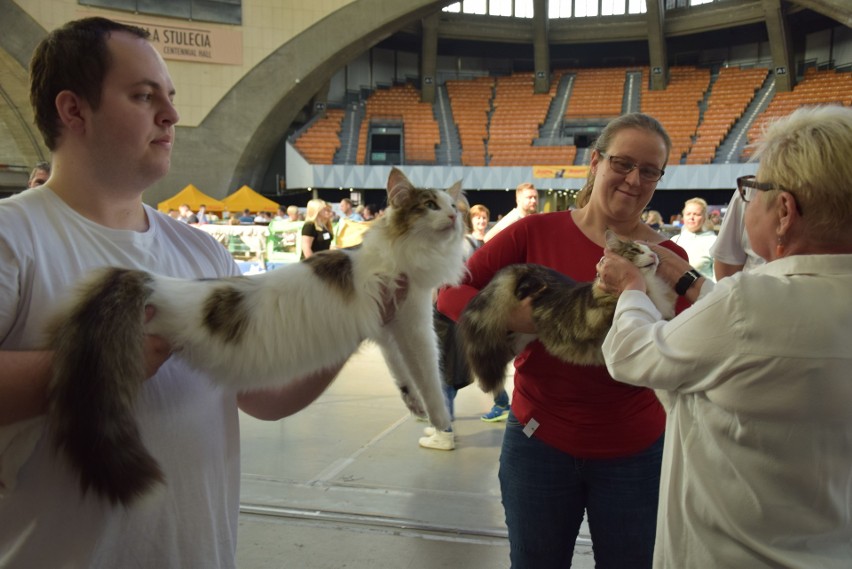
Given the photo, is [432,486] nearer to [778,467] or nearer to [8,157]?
[778,467]

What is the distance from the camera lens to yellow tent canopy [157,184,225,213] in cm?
1560

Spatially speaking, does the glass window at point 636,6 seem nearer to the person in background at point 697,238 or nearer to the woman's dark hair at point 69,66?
the person in background at point 697,238

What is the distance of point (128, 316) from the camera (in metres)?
1.09

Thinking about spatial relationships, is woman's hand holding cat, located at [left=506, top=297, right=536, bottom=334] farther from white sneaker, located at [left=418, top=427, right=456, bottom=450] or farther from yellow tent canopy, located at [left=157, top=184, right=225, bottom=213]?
yellow tent canopy, located at [left=157, top=184, right=225, bottom=213]

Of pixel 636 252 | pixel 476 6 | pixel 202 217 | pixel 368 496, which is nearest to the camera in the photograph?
pixel 636 252

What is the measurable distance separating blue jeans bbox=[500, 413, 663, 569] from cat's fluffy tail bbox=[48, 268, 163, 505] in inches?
38.0

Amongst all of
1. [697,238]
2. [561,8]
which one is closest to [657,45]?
[561,8]

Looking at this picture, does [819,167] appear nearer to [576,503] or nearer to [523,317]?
[523,317]

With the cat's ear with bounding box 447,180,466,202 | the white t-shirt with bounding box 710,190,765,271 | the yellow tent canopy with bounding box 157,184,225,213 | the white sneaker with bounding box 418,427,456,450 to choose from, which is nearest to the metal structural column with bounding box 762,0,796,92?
the yellow tent canopy with bounding box 157,184,225,213

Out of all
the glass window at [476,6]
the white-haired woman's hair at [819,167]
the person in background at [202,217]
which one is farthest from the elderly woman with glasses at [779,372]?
the glass window at [476,6]

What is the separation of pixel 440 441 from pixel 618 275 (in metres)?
2.79

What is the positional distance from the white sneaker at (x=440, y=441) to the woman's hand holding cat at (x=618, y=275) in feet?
8.80

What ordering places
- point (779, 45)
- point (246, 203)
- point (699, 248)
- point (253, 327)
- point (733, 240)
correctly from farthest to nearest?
point (779, 45) → point (246, 203) → point (699, 248) → point (733, 240) → point (253, 327)

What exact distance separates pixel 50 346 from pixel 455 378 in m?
1.56
